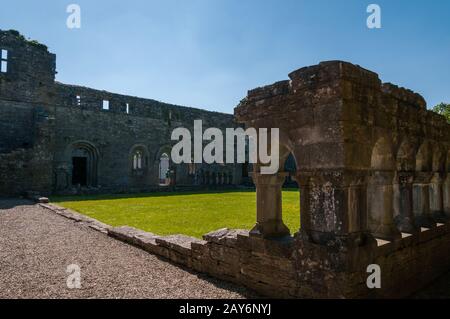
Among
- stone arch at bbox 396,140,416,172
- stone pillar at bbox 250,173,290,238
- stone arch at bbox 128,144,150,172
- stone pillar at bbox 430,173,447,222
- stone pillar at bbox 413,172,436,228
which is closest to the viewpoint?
stone pillar at bbox 250,173,290,238

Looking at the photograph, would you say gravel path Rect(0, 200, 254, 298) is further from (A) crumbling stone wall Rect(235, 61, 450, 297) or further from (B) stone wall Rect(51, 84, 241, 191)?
(B) stone wall Rect(51, 84, 241, 191)

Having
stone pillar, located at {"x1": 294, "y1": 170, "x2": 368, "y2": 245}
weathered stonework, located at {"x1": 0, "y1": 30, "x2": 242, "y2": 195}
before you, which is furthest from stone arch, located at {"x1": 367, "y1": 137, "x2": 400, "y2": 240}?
weathered stonework, located at {"x1": 0, "y1": 30, "x2": 242, "y2": 195}

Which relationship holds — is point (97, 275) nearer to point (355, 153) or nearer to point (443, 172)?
point (355, 153)

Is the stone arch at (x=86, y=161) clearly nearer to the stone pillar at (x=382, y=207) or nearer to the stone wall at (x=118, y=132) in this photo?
the stone wall at (x=118, y=132)

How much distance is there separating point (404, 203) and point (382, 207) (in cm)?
69

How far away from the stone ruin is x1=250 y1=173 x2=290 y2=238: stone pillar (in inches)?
0.5

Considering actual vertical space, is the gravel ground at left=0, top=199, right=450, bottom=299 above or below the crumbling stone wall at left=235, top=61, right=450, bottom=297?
below

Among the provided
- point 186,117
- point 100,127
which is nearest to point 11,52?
point 100,127

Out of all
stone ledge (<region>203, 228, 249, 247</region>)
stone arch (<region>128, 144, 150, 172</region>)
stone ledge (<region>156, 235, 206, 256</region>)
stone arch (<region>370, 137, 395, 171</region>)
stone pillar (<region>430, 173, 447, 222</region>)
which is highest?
stone arch (<region>128, 144, 150, 172</region>)

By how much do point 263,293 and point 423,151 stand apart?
11.1 ft

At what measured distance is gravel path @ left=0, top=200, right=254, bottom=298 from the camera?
13.0 feet

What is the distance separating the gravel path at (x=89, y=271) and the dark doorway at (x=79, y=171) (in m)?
14.2

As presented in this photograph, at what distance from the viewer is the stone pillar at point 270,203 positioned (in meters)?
4.10
